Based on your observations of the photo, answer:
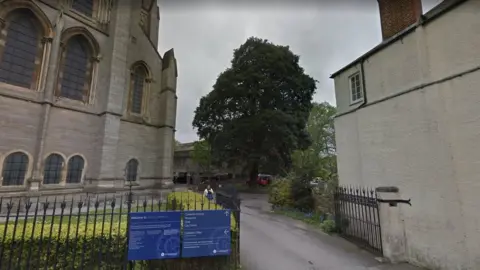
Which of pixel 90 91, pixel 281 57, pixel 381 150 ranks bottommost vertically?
pixel 381 150

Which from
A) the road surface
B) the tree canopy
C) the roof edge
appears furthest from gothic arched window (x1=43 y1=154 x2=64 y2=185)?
the tree canopy

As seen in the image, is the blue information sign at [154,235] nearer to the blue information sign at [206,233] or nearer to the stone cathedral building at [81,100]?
the blue information sign at [206,233]

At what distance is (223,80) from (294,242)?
23922mm

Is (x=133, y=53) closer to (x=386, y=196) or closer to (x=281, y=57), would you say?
(x=281, y=57)

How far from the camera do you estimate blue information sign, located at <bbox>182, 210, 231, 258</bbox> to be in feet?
15.2

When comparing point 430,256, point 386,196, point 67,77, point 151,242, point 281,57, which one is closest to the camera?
point 151,242

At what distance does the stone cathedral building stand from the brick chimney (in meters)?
16.7

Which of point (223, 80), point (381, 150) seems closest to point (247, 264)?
point (381, 150)

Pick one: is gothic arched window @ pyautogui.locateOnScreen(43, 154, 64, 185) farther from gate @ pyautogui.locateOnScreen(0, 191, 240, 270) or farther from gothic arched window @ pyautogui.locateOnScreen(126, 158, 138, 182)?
gate @ pyautogui.locateOnScreen(0, 191, 240, 270)

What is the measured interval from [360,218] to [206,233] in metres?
6.59

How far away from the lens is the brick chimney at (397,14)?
9.05 m

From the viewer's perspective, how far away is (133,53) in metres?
19.5

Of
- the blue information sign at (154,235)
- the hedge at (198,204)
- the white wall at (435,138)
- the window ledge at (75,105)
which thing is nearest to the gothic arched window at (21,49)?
the window ledge at (75,105)

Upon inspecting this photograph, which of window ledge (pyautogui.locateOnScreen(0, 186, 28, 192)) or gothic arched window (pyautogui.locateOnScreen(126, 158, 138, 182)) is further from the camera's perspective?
gothic arched window (pyautogui.locateOnScreen(126, 158, 138, 182))
